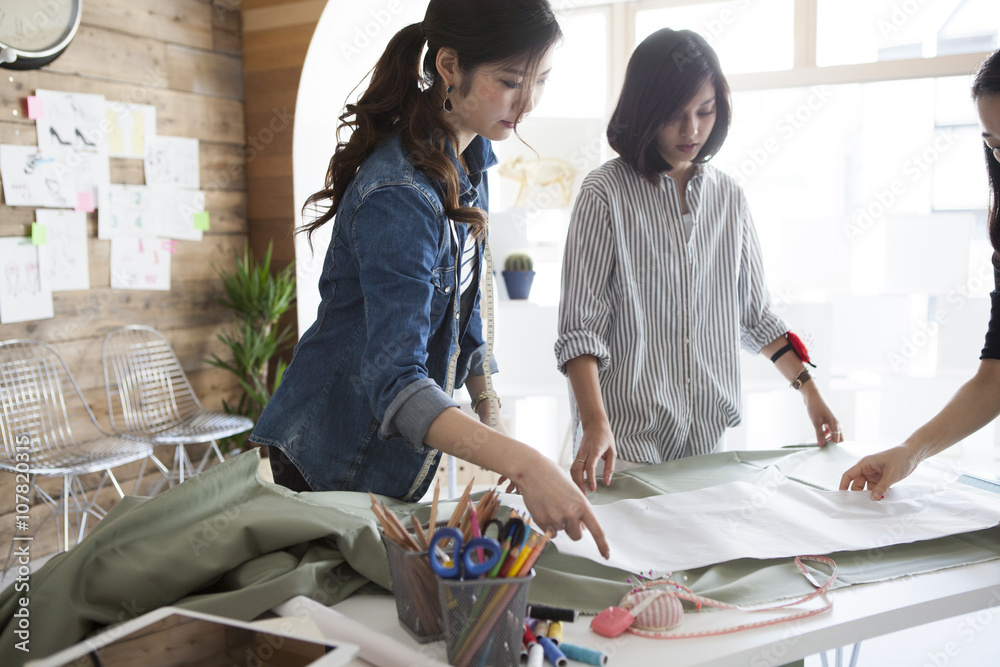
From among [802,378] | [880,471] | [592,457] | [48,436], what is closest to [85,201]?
[48,436]

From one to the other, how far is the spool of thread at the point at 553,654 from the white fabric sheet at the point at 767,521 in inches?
9.2

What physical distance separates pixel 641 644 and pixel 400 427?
14.5 inches

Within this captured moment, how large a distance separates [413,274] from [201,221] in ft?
11.0

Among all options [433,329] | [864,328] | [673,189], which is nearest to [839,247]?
[864,328]

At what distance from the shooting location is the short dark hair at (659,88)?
1457mm

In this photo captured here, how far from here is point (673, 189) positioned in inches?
62.3

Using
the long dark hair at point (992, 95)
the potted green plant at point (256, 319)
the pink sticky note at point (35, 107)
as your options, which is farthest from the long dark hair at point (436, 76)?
the potted green plant at point (256, 319)

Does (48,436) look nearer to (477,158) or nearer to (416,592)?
(477,158)

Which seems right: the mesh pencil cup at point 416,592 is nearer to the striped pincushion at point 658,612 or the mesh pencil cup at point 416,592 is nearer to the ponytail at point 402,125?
the striped pincushion at point 658,612

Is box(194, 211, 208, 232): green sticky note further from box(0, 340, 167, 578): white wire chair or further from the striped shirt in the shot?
the striped shirt

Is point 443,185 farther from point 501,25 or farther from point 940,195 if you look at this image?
point 940,195

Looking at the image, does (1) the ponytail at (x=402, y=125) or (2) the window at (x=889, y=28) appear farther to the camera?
(2) the window at (x=889, y=28)

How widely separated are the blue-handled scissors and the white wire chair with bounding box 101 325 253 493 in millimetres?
2880

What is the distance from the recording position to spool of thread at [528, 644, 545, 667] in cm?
80
